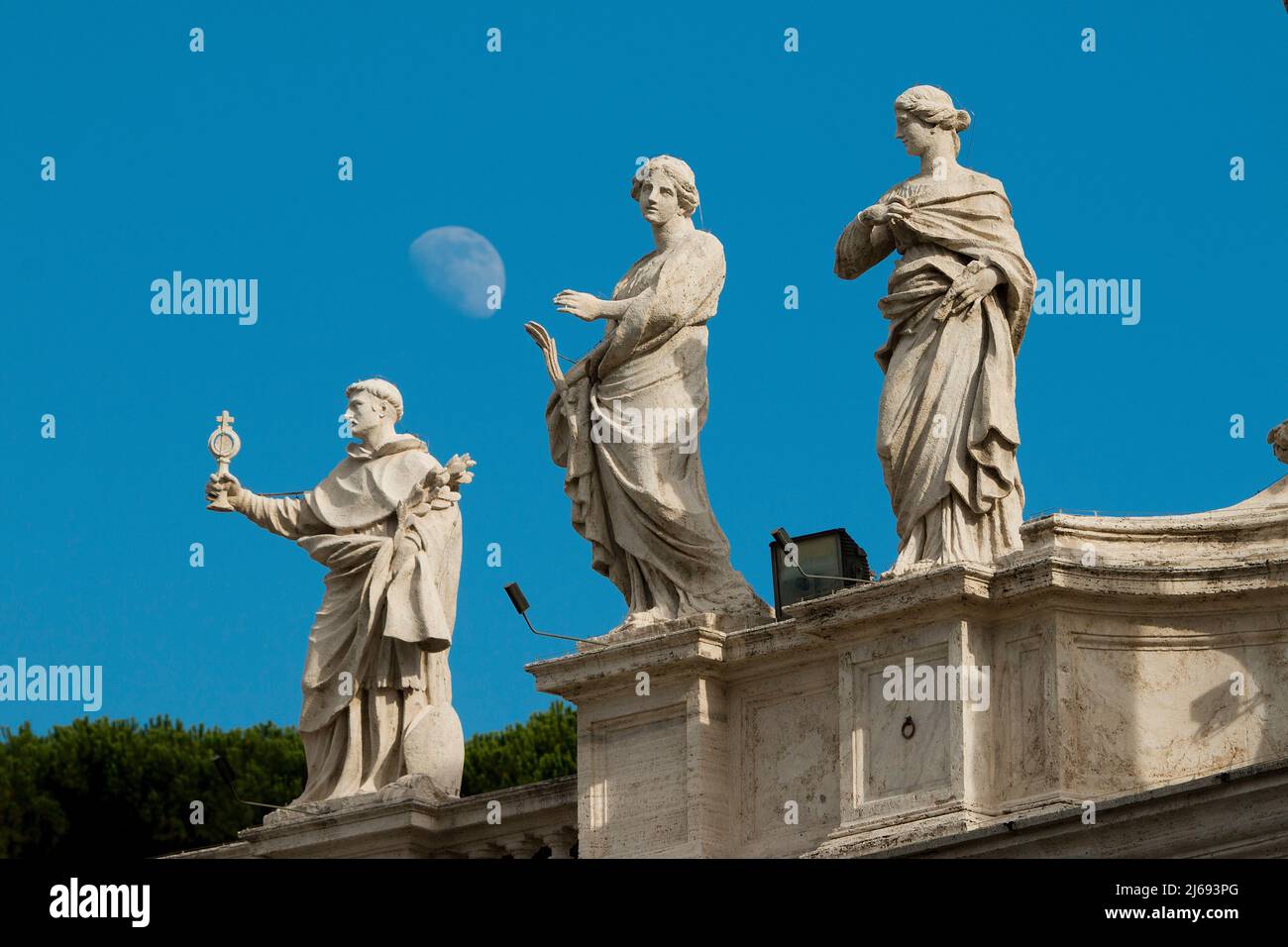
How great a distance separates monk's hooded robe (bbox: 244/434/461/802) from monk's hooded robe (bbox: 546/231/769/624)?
2.12m

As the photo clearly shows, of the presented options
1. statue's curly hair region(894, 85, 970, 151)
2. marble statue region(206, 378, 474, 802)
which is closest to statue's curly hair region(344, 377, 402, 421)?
marble statue region(206, 378, 474, 802)

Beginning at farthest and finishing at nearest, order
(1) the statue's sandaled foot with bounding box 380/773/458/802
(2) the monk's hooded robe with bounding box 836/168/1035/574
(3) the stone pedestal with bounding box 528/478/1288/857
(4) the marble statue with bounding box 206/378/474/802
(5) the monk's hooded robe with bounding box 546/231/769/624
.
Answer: (4) the marble statue with bounding box 206/378/474/802 → (1) the statue's sandaled foot with bounding box 380/773/458/802 → (5) the monk's hooded robe with bounding box 546/231/769/624 → (2) the monk's hooded robe with bounding box 836/168/1035/574 → (3) the stone pedestal with bounding box 528/478/1288/857

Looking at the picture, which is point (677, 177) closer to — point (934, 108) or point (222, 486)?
point (934, 108)

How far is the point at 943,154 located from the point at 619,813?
5.22m

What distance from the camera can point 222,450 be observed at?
2622 cm

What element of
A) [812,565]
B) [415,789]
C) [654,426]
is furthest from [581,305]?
[415,789]

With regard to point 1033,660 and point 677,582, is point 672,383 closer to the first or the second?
point 677,582

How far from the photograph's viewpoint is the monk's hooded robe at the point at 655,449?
22.8m

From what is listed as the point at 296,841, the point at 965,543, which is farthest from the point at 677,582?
the point at 296,841

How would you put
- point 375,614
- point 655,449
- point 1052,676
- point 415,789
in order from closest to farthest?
point 1052,676, point 655,449, point 415,789, point 375,614

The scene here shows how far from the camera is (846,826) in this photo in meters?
20.9

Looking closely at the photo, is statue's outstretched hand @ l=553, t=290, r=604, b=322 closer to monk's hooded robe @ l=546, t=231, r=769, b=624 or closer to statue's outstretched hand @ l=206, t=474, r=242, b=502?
monk's hooded robe @ l=546, t=231, r=769, b=624

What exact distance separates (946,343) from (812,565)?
73.8 inches

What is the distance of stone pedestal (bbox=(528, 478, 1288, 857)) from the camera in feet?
67.2
